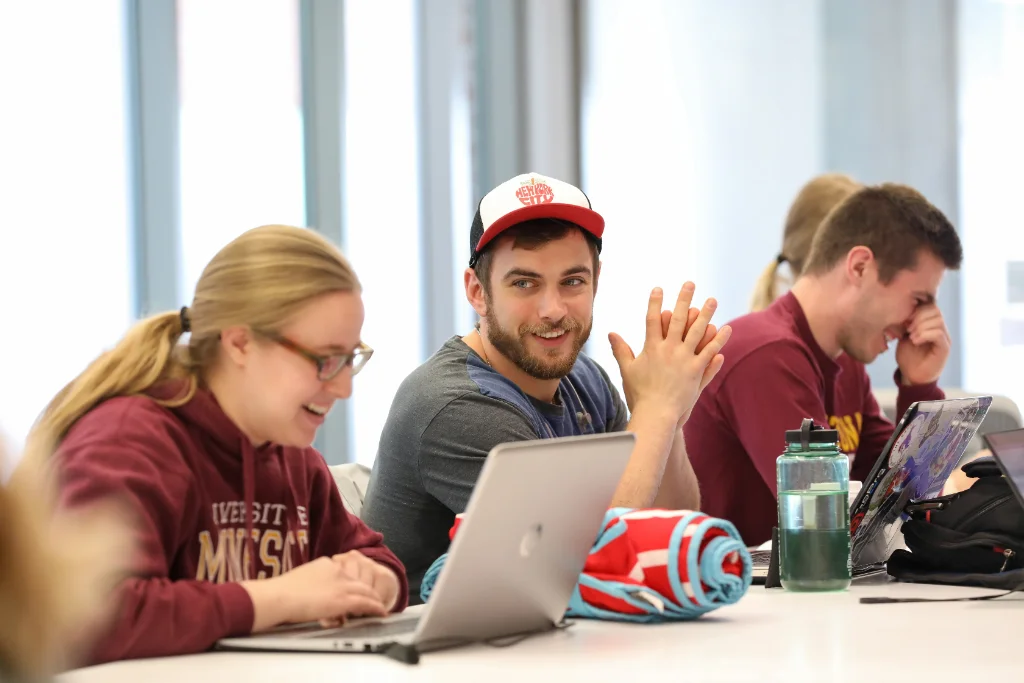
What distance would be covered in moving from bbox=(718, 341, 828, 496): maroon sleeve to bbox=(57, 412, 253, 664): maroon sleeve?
52.8 inches

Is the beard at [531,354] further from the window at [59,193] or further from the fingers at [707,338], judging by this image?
the window at [59,193]

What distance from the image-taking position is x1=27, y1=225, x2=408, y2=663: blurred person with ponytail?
139 cm

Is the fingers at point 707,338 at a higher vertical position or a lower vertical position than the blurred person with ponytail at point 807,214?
lower

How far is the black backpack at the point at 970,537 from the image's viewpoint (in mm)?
1686

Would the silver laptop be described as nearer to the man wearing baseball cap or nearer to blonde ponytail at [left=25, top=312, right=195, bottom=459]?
blonde ponytail at [left=25, top=312, right=195, bottom=459]

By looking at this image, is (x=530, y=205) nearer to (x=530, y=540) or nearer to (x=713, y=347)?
(x=713, y=347)

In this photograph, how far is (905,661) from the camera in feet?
3.80

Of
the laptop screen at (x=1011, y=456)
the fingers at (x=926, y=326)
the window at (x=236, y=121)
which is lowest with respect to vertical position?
the laptop screen at (x=1011, y=456)

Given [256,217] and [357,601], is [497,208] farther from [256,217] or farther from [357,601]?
[256,217]

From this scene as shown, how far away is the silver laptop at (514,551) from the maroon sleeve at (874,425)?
157 cm

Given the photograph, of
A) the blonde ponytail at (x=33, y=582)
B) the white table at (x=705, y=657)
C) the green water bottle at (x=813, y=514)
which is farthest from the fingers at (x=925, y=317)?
the blonde ponytail at (x=33, y=582)

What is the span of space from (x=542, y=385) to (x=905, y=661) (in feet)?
3.25

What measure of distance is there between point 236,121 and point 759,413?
1.77 m

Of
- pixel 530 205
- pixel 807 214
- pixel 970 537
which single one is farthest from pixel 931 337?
pixel 530 205
